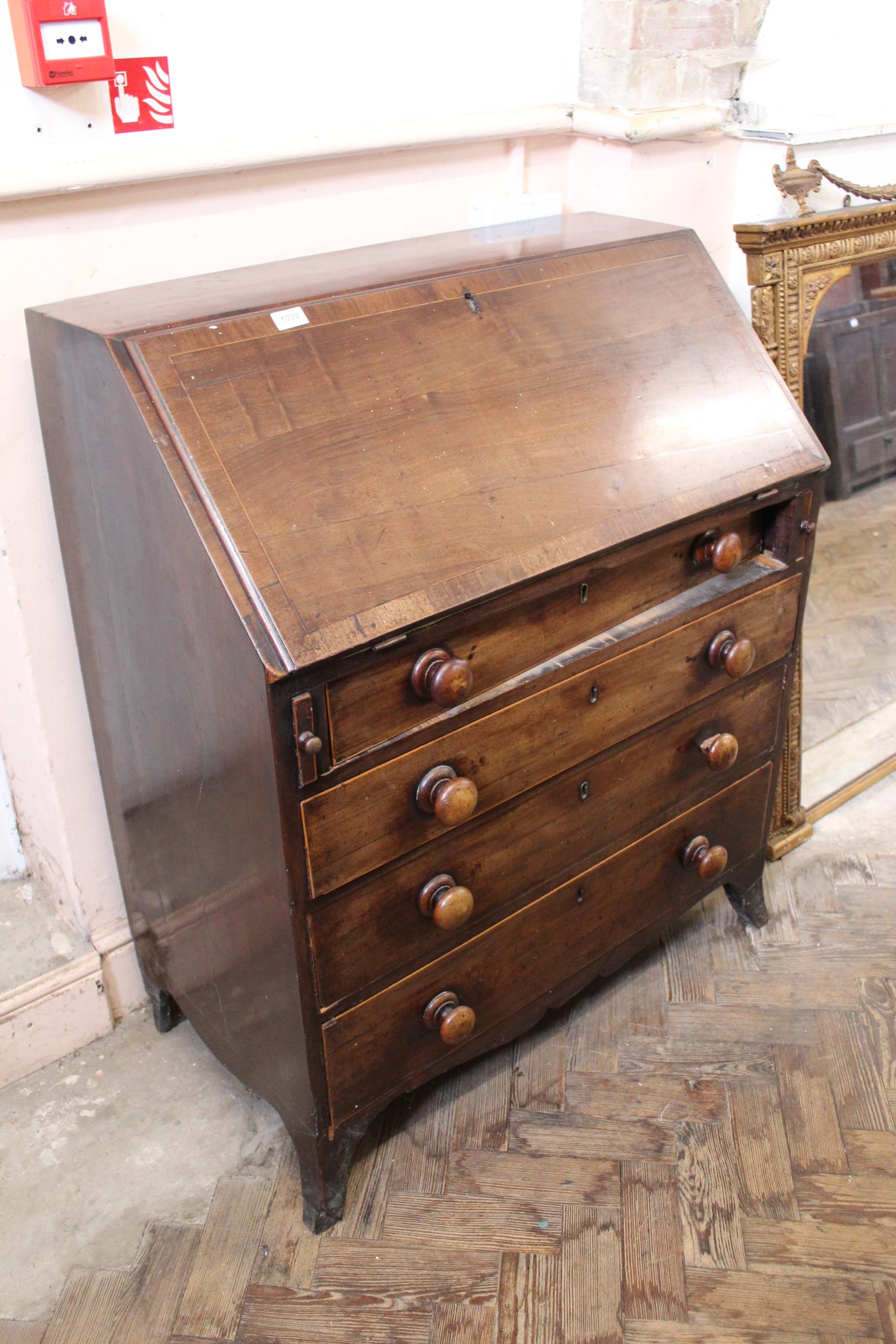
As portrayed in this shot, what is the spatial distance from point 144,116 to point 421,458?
0.74m

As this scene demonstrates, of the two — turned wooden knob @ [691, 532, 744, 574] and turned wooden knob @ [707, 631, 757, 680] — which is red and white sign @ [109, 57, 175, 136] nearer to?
turned wooden knob @ [691, 532, 744, 574]

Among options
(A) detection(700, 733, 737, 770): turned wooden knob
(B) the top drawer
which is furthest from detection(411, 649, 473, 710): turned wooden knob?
(A) detection(700, 733, 737, 770): turned wooden knob

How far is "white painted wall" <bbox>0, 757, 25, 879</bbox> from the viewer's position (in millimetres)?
2174

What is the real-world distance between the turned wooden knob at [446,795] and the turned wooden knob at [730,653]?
57 cm

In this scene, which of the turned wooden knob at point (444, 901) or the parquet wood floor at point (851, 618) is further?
the parquet wood floor at point (851, 618)

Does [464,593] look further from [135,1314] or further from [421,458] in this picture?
[135,1314]

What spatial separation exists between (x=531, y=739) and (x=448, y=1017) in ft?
1.55

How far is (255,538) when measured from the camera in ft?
4.44

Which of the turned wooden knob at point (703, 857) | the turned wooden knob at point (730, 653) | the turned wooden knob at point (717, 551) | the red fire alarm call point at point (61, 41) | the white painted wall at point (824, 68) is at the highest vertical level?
the red fire alarm call point at point (61, 41)

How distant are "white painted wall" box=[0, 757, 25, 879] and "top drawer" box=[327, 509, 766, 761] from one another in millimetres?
1010

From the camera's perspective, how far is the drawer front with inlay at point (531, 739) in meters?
1.51

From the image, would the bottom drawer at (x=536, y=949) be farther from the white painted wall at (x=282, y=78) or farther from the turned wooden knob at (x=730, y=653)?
the white painted wall at (x=282, y=78)

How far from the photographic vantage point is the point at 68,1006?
213 cm

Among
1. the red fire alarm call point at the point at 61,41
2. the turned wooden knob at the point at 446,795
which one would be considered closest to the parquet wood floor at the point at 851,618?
the turned wooden knob at the point at 446,795
